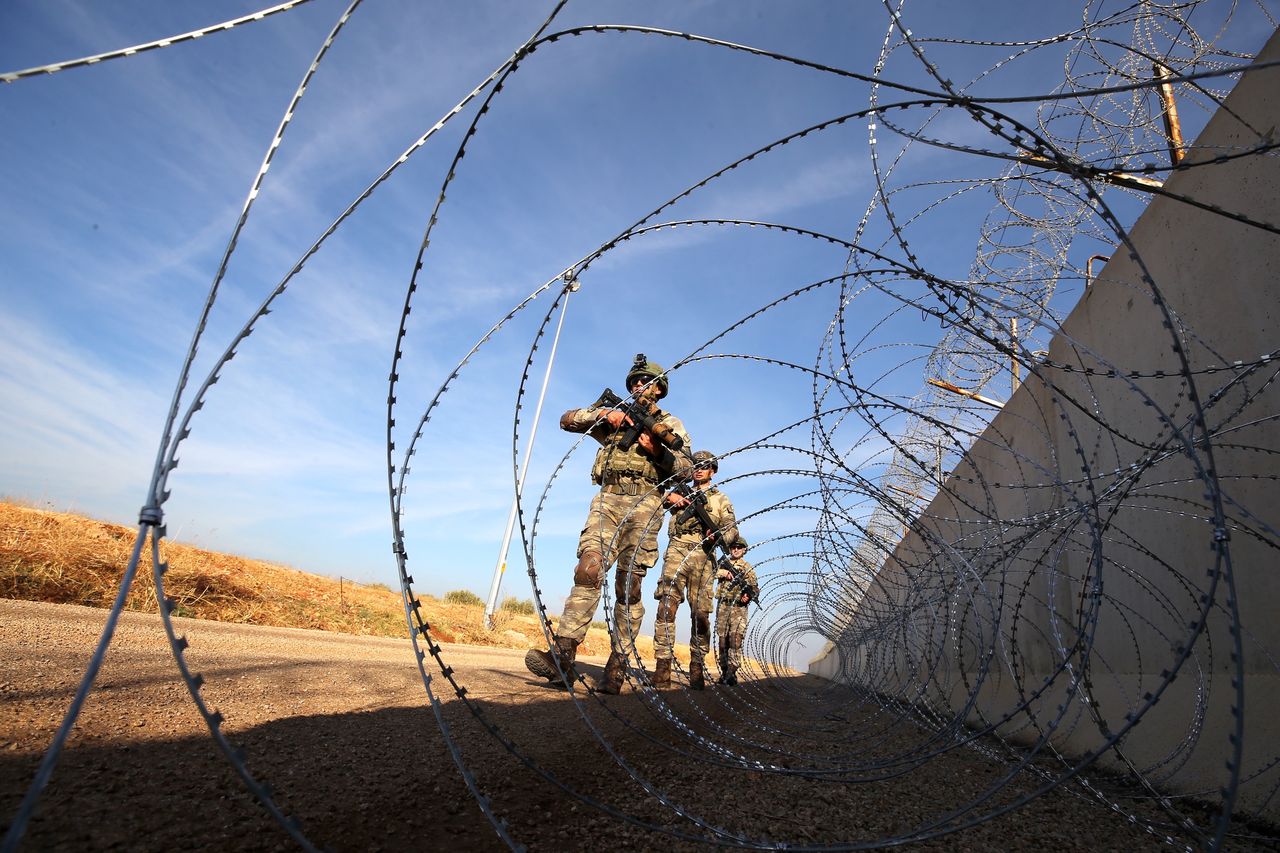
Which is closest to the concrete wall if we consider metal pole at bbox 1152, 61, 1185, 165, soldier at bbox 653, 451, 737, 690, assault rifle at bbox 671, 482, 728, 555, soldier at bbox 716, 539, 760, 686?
metal pole at bbox 1152, 61, 1185, 165

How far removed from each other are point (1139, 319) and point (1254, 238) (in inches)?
40.0

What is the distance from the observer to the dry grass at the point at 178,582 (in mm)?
6734

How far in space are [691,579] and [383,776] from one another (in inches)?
241

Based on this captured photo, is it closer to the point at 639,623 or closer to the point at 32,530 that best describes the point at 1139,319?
the point at 639,623

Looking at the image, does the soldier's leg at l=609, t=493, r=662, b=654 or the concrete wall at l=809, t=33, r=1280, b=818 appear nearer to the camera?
the concrete wall at l=809, t=33, r=1280, b=818

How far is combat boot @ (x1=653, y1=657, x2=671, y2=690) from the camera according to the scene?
6930 millimetres

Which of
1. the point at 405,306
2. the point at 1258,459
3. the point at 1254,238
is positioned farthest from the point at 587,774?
the point at 1254,238

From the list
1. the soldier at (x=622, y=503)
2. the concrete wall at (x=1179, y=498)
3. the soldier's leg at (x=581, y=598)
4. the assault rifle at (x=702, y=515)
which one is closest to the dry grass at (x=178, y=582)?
the soldier's leg at (x=581, y=598)

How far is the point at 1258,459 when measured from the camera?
301 cm

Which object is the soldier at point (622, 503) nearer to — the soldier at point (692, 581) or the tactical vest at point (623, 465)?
the tactical vest at point (623, 465)

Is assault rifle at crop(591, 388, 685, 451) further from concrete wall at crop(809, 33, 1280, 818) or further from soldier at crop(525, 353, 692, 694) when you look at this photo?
concrete wall at crop(809, 33, 1280, 818)

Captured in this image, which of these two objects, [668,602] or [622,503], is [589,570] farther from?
[668,602]

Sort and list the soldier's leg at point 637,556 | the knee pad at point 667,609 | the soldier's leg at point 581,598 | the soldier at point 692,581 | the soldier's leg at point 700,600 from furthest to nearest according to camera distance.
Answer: the soldier's leg at point 700,600 → the knee pad at point 667,609 → the soldier at point 692,581 → the soldier's leg at point 637,556 → the soldier's leg at point 581,598

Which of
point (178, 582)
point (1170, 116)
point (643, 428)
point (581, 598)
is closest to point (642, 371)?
point (643, 428)
